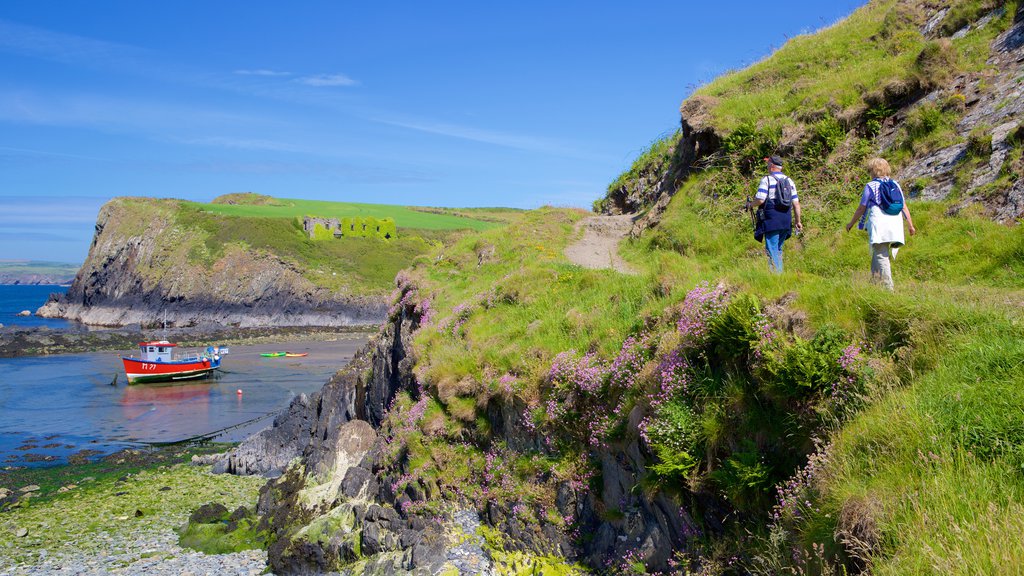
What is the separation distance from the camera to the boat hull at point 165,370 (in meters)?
43.2

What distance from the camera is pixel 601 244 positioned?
835 inches

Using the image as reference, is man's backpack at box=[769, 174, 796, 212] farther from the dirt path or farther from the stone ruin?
the stone ruin

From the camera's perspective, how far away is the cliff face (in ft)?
285

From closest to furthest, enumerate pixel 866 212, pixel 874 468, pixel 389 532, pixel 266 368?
pixel 874 468, pixel 866 212, pixel 389 532, pixel 266 368

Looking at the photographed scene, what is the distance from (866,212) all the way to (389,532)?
940 centimetres

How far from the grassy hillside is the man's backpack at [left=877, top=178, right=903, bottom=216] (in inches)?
43.0

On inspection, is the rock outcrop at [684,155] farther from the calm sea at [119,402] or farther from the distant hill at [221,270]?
the distant hill at [221,270]

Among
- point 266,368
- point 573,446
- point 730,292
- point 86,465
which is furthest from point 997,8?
point 266,368

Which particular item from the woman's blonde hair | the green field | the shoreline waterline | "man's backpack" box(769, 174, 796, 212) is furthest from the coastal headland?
the green field

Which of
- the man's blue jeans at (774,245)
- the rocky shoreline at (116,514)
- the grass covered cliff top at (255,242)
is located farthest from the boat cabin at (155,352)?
the grass covered cliff top at (255,242)

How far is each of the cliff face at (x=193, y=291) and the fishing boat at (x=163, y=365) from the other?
133 ft

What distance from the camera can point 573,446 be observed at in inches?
378

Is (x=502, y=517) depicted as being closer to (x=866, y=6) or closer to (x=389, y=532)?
(x=389, y=532)

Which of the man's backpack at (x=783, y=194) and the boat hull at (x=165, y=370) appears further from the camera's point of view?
the boat hull at (x=165, y=370)
